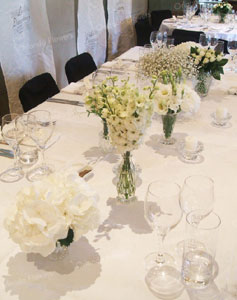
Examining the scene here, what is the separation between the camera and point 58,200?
2.81 ft

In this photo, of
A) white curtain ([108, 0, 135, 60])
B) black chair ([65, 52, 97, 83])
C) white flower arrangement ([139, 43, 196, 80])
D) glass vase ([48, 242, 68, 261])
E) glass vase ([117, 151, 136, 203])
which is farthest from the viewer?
white curtain ([108, 0, 135, 60])

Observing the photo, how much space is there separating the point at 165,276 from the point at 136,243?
15 centimetres

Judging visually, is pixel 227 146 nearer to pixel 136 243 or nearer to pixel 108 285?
pixel 136 243

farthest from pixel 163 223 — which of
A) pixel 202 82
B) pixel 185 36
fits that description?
pixel 185 36

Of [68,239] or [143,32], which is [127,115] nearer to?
[68,239]

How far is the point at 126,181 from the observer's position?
1.20 m

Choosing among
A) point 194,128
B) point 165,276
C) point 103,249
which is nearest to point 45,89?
point 194,128

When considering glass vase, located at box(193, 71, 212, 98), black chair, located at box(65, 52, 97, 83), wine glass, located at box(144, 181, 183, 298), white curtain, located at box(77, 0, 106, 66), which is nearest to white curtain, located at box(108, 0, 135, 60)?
white curtain, located at box(77, 0, 106, 66)

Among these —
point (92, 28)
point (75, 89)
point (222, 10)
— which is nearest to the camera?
point (75, 89)

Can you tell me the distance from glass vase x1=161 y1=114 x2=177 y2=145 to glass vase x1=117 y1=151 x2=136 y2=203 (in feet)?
1.48

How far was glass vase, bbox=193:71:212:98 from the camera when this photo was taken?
2131 mm

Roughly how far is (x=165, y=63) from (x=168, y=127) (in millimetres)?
417

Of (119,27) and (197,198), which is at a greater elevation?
(197,198)

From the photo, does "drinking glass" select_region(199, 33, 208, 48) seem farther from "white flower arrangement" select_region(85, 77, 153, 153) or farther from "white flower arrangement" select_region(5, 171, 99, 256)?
"white flower arrangement" select_region(5, 171, 99, 256)
